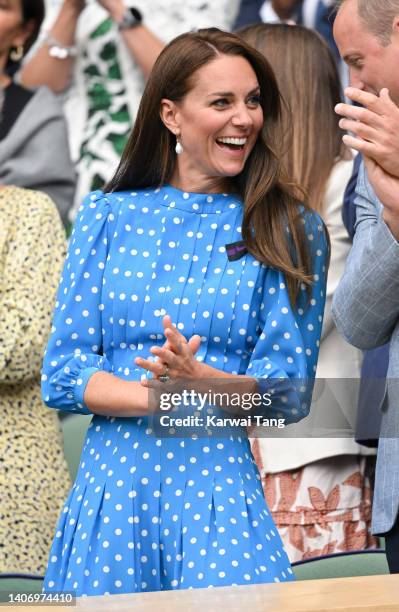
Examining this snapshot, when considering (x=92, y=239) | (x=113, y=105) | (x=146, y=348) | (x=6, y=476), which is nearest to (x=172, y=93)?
(x=92, y=239)

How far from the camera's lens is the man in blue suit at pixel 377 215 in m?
2.54

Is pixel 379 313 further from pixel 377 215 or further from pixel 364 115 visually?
pixel 364 115

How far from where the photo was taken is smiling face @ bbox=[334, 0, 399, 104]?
2.71 metres

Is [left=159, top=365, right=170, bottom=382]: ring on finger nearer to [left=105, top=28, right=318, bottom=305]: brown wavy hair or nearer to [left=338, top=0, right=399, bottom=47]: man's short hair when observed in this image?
[left=105, top=28, right=318, bottom=305]: brown wavy hair

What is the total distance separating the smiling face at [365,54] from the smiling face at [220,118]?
0.23m

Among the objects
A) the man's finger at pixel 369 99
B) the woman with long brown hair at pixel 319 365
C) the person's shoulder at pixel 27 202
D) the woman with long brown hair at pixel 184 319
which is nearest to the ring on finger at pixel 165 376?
the woman with long brown hair at pixel 184 319

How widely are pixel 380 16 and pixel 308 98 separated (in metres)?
1.06

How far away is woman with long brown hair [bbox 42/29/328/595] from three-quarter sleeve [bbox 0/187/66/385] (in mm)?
686

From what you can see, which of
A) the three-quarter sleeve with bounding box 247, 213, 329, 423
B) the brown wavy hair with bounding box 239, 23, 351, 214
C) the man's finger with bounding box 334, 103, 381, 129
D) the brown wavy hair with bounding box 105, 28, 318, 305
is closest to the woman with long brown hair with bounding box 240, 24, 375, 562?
the brown wavy hair with bounding box 239, 23, 351, 214

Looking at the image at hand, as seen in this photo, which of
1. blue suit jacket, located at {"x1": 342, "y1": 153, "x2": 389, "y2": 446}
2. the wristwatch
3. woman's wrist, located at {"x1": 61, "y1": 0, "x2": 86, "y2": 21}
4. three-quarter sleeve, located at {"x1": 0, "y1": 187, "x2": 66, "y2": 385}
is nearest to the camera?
blue suit jacket, located at {"x1": 342, "y1": 153, "x2": 389, "y2": 446}

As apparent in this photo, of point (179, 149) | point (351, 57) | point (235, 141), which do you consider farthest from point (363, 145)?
point (179, 149)

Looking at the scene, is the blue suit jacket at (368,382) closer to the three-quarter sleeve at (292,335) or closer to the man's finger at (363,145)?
the three-quarter sleeve at (292,335)

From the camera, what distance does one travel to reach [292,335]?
273cm

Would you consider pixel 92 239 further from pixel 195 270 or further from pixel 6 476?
pixel 6 476
